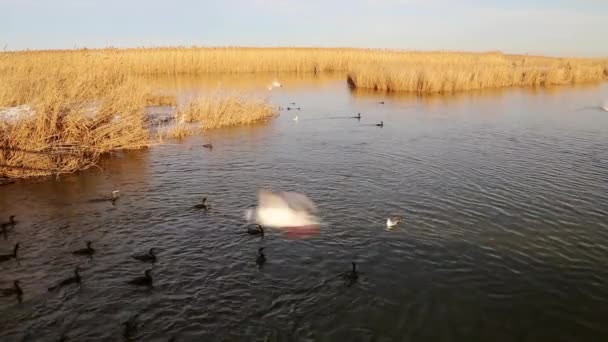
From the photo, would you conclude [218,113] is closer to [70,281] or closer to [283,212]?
[283,212]

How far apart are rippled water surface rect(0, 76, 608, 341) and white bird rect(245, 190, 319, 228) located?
373mm

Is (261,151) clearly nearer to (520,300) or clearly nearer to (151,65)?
(520,300)

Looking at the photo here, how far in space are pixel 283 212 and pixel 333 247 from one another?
229 cm

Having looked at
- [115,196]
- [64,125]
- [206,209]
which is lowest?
[206,209]

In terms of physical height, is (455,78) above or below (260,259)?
above

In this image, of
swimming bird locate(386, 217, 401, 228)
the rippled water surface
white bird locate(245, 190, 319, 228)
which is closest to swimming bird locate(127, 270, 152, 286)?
the rippled water surface

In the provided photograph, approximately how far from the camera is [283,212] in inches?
486

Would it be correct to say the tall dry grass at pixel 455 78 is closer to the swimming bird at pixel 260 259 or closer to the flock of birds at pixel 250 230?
the flock of birds at pixel 250 230

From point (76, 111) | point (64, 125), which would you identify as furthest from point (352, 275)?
point (76, 111)

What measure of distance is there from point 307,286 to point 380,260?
1.96 meters

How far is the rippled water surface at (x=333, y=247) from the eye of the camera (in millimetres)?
7773

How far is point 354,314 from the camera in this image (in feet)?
26.3

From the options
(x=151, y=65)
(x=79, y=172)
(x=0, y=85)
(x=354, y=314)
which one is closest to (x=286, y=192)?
(x=354, y=314)

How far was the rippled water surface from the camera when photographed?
25.5 feet
